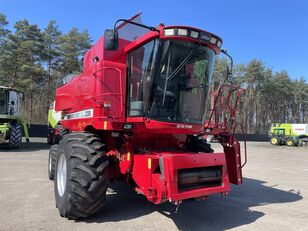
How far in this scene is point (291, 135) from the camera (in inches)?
1516

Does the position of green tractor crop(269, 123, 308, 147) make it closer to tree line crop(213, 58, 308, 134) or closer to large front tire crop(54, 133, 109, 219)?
tree line crop(213, 58, 308, 134)

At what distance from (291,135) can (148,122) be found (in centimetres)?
3690

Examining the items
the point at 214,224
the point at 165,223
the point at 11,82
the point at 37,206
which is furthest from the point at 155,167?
the point at 11,82

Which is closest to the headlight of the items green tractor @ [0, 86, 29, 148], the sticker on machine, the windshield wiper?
the windshield wiper

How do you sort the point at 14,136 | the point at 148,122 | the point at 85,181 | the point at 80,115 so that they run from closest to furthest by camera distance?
the point at 85,181 → the point at 148,122 → the point at 80,115 → the point at 14,136

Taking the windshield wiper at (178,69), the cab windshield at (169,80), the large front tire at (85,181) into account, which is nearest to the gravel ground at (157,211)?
the large front tire at (85,181)

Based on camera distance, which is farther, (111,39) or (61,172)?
(61,172)

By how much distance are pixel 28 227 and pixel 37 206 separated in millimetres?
1241

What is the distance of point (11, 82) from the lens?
37156mm

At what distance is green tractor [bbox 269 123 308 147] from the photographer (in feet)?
123

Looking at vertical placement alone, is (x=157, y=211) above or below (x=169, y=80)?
below

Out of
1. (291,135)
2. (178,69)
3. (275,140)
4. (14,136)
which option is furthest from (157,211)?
(291,135)

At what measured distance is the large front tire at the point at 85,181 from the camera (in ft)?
17.3

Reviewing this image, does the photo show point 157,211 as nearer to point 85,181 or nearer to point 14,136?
point 85,181
